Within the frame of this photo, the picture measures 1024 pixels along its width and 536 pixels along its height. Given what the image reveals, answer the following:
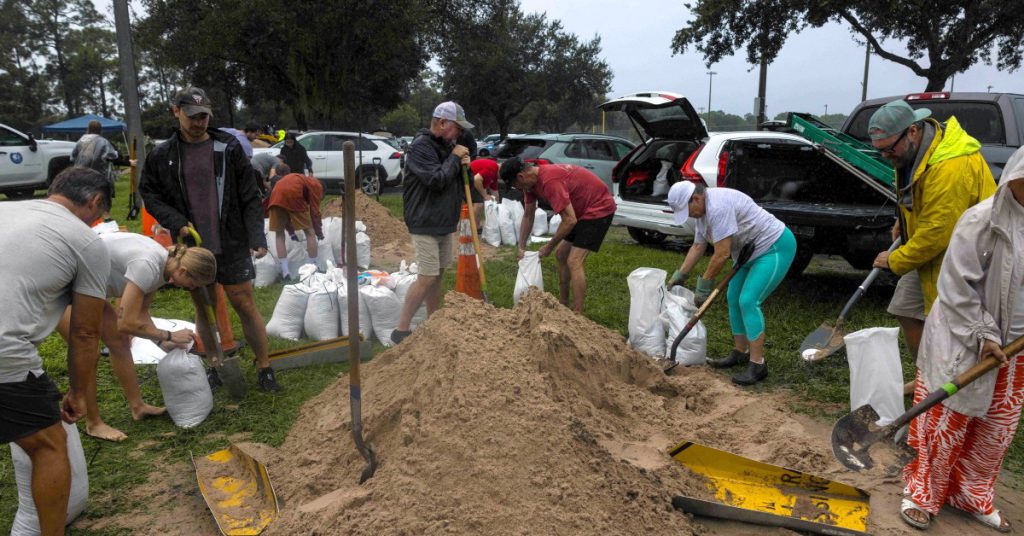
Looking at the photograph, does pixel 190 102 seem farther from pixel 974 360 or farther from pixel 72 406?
pixel 974 360

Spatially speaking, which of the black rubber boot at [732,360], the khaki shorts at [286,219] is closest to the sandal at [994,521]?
the black rubber boot at [732,360]

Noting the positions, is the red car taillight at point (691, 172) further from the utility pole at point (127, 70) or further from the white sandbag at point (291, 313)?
the utility pole at point (127, 70)

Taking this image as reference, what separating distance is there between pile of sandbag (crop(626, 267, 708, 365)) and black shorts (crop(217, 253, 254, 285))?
2.64 m

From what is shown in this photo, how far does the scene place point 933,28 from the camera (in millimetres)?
13914

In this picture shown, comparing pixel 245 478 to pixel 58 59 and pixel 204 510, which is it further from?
pixel 58 59

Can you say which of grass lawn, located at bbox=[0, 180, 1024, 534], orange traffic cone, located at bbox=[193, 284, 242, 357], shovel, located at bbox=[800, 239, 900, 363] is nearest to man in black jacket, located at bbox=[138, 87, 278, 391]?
orange traffic cone, located at bbox=[193, 284, 242, 357]

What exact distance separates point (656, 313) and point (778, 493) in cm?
217

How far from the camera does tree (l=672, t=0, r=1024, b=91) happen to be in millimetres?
13172

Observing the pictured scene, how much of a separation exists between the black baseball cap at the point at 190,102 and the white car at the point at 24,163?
11836 mm

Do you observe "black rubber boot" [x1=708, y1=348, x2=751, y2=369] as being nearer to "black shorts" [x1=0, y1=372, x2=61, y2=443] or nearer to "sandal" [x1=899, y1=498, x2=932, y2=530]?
"sandal" [x1=899, y1=498, x2=932, y2=530]

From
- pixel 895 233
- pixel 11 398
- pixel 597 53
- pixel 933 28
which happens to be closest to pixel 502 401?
pixel 11 398

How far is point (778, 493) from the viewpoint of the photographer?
9.69 ft

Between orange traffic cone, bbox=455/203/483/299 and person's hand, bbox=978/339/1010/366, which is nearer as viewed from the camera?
person's hand, bbox=978/339/1010/366

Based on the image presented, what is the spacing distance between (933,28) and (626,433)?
1428cm
